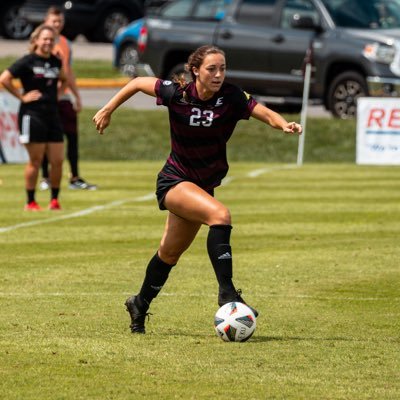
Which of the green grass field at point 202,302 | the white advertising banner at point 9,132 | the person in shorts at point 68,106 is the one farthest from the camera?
the white advertising banner at point 9,132

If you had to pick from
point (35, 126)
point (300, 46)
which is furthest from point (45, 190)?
point (300, 46)

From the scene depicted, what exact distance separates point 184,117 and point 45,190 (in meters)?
11.2

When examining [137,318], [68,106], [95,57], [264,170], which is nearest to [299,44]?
[264,170]

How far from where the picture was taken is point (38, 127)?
1661cm

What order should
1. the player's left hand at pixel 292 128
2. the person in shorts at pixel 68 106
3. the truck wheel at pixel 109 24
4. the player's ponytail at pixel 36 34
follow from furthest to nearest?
1. the truck wheel at pixel 109 24
2. the person in shorts at pixel 68 106
3. the player's ponytail at pixel 36 34
4. the player's left hand at pixel 292 128

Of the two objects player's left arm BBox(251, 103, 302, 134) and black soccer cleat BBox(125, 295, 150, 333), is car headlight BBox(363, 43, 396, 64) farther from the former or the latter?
black soccer cleat BBox(125, 295, 150, 333)

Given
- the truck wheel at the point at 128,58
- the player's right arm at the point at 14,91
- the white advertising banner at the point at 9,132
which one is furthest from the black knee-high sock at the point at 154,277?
the truck wheel at the point at 128,58

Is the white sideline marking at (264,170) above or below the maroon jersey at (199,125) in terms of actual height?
below

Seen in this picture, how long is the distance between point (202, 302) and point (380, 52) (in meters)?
15.5

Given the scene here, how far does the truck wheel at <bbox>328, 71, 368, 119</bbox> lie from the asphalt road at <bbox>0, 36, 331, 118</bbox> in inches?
105

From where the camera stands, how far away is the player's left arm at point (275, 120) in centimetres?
887

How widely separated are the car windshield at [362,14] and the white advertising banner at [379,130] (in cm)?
252

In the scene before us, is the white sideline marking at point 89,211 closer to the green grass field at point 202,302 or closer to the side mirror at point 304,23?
the green grass field at point 202,302

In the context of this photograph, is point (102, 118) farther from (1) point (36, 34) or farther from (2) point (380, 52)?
(2) point (380, 52)
